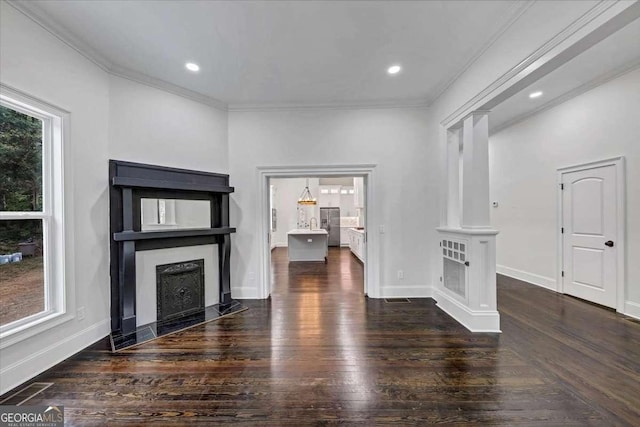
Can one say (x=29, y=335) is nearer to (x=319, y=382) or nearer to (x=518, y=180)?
(x=319, y=382)

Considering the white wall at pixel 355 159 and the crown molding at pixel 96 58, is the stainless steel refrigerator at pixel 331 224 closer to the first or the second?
the white wall at pixel 355 159

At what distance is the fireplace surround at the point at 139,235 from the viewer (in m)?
2.82

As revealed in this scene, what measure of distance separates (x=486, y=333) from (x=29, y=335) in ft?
14.3

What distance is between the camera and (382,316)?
326 cm

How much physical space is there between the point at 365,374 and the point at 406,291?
2.18 metres

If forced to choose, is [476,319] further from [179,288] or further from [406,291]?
[179,288]

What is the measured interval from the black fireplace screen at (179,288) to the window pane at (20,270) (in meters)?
1.04

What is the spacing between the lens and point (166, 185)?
306 cm

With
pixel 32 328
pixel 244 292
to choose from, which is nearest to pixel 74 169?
pixel 32 328

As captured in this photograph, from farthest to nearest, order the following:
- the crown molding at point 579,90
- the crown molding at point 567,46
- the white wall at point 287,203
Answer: the white wall at point 287,203 → the crown molding at point 579,90 → the crown molding at point 567,46

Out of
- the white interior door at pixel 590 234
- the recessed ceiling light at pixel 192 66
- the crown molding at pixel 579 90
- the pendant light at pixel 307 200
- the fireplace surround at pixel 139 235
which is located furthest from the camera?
the pendant light at pixel 307 200

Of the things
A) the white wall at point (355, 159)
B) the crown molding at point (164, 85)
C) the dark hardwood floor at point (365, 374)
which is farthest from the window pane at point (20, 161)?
the white wall at point (355, 159)

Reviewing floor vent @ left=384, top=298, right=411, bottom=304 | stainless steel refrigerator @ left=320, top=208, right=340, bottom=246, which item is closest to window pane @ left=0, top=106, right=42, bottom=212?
floor vent @ left=384, top=298, right=411, bottom=304

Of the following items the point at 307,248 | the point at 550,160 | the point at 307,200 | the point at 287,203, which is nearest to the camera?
the point at 550,160
